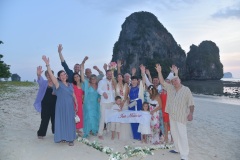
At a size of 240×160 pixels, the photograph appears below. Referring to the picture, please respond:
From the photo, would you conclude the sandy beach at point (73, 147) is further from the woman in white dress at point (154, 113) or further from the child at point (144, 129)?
the woman in white dress at point (154, 113)

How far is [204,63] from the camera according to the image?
120688 mm

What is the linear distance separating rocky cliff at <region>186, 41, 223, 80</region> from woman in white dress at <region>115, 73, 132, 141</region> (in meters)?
117

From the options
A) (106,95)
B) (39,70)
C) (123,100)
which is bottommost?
(123,100)

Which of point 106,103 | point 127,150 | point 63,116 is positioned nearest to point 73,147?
point 63,116

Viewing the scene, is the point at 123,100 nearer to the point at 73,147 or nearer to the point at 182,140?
the point at 73,147

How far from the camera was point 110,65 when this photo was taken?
9281mm

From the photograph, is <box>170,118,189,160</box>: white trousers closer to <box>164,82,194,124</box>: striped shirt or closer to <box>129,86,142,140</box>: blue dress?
<box>164,82,194,124</box>: striped shirt

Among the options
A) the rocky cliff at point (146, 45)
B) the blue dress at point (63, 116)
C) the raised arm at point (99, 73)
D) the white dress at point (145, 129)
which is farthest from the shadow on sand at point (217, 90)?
the blue dress at point (63, 116)

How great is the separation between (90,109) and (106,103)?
1.81 ft

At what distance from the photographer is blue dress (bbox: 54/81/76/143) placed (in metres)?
7.22

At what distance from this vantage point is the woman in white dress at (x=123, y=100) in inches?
342

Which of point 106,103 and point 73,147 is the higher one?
point 106,103

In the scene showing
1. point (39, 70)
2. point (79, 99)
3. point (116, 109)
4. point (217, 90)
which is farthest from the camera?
point (217, 90)

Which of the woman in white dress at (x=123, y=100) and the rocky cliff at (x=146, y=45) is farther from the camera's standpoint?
the rocky cliff at (x=146, y=45)
